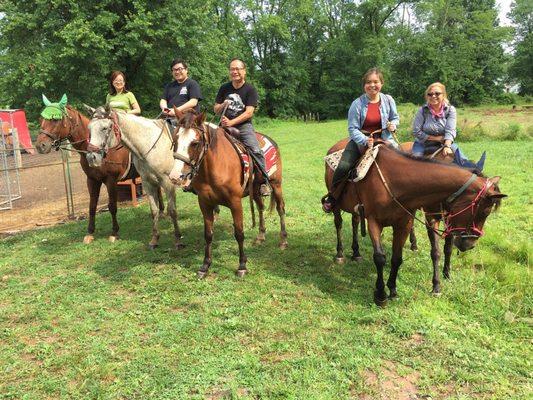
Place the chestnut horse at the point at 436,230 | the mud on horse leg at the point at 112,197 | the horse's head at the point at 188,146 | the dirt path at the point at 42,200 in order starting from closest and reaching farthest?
the chestnut horse at the point at 436,230
the horse's head at the point at 188,146
the mud on horse leg at the point at 112,197
the dirt path at the point at 42,200

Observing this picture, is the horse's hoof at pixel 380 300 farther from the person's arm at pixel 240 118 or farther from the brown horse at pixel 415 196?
the person's arm at pixel 240 118

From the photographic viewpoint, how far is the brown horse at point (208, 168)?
4520mm

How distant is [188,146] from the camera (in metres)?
4.53

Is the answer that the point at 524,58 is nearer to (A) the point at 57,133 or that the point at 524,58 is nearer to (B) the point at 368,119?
(B) the point at 368,119

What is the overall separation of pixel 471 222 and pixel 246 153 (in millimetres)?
3135

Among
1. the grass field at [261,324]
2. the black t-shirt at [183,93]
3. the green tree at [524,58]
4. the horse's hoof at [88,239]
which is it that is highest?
the green tree at [524,58]

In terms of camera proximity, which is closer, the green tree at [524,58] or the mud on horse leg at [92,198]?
the mud on horse leg at [92,198]

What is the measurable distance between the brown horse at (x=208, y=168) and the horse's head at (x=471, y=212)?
268 cm

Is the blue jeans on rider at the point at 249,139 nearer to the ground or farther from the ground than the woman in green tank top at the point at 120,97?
nearer to the ground

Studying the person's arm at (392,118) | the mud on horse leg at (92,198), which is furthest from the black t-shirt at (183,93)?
the person's arm at (392,118)

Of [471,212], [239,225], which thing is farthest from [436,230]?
[239,225]

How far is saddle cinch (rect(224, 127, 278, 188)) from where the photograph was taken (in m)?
5.46

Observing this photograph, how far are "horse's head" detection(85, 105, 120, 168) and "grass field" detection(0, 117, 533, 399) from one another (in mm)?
1672

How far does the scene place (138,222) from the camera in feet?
27.0
